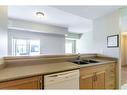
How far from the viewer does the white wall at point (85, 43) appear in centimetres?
718

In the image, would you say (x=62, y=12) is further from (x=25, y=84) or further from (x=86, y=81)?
(x=25, y=84)

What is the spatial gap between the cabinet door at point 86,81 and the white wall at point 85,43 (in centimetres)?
511

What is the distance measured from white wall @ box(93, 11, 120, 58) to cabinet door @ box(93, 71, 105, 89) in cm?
72

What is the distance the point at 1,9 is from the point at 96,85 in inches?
83.1

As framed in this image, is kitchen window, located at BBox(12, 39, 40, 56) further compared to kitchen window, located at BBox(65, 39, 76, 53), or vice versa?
kitchen window, located at BBox(65, 39, 76, 53)

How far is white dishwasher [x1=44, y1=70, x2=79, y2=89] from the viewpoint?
5.01 feet

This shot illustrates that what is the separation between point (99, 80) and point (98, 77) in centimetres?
7

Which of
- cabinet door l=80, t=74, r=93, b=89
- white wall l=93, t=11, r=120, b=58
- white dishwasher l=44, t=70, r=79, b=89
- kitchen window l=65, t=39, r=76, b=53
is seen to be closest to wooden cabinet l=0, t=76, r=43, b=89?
white dishwasher l=44, t=70, r=79, b=89

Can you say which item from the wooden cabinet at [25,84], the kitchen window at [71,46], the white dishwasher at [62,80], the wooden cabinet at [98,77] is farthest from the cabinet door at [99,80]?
the kitchen window at [71,46]

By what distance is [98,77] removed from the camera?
2.34m

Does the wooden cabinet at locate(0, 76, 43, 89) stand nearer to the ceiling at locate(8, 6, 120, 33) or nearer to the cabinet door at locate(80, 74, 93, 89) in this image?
the cabinet door at locate(80, 74, 93, 89)

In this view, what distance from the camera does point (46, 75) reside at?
1506mm
